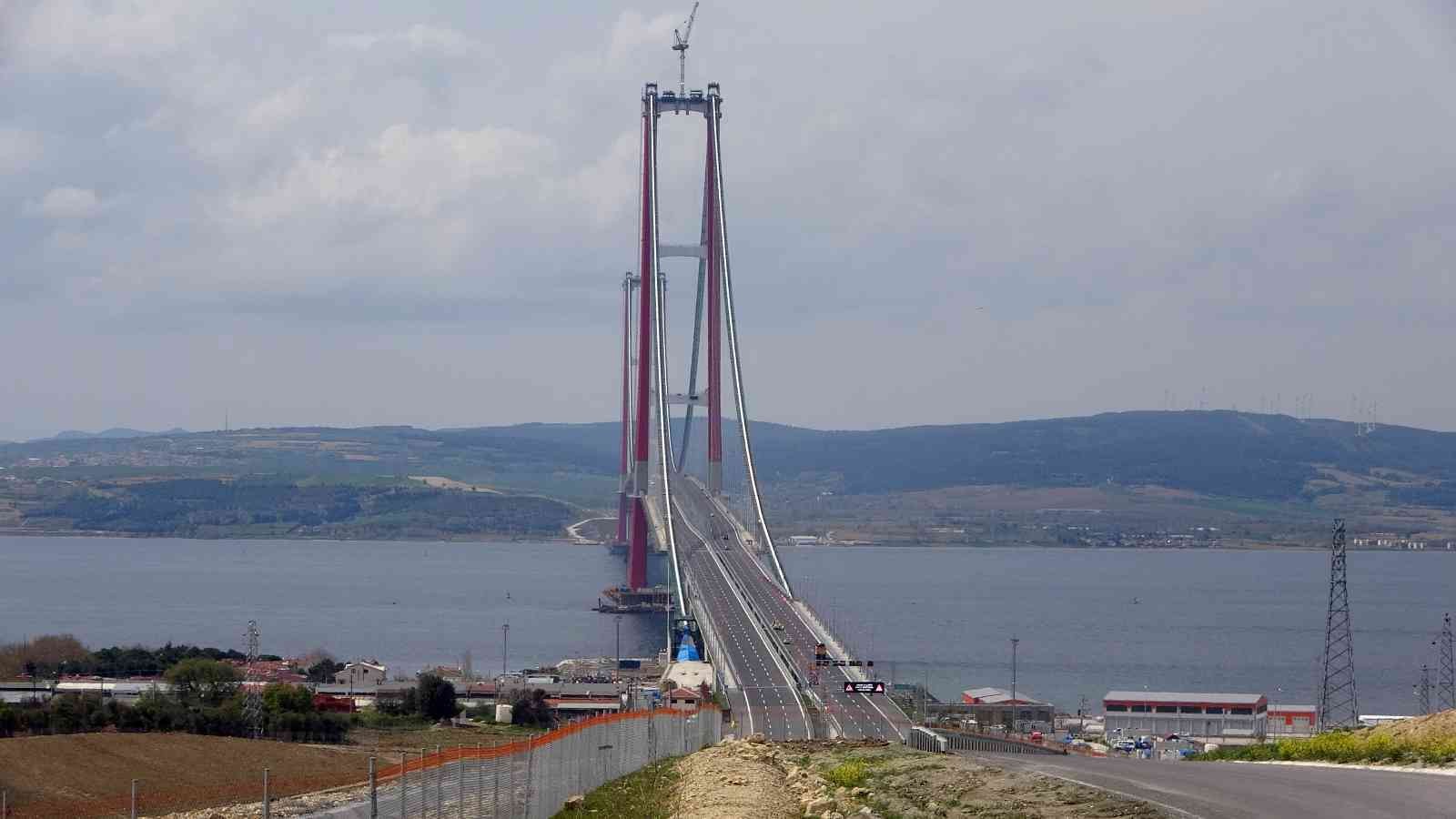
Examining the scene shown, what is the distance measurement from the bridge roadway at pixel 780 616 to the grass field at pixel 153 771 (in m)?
10.1

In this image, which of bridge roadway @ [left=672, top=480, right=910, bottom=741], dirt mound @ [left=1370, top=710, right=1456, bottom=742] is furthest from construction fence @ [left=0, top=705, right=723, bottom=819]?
bridge roadway @ [left=672, top=480, right=910, bottom=741]

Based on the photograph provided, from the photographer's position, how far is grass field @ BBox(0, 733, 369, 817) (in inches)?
565

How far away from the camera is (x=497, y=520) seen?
15762 centimetres

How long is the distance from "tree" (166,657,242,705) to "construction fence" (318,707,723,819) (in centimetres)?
1801

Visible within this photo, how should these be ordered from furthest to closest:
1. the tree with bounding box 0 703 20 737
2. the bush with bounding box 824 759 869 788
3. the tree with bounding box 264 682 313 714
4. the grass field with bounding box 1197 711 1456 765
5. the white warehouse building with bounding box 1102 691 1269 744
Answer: the white warehouse building with bounding box 1102 691 1269 744 → the tree with bounding box 264 682 313 714 → the tree with bounding box 0 703 20 737 → the bush with bounding box 824 759 869 788 → the grass field with bounding box 1197 711 1456 765

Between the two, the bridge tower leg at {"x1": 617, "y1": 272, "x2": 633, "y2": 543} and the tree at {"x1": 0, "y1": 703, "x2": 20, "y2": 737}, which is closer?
the tree at {"x1": 0, "y1": 703, "x2": 20, "y2": 737}

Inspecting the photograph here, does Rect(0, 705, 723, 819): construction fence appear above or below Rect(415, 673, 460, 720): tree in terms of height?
above

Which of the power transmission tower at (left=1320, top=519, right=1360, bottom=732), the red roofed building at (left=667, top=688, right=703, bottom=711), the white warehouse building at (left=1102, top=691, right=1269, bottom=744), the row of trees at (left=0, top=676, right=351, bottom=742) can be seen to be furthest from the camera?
the white warehouse building at (left=1102, top=691, right=1269, bottom=744)

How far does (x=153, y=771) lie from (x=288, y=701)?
1181cm

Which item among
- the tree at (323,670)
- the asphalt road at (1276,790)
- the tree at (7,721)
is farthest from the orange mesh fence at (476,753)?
the tree at (323,670)

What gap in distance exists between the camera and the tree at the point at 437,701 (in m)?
32.7

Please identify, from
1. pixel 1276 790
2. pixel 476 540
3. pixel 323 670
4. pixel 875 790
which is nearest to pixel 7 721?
pixel 875 790

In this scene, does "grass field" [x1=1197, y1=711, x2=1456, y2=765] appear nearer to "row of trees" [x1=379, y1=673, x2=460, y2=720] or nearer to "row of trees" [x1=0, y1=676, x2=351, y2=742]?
"row of trees" [x1=0, y1=676, x2=351, y2=742]

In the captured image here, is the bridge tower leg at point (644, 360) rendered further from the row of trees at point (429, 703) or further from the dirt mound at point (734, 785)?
the dirt mound at point (734, 785)
